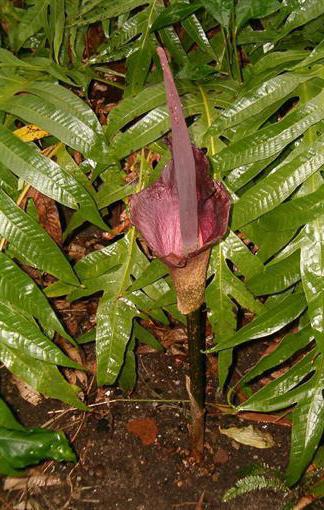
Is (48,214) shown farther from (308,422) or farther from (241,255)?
(308,422)

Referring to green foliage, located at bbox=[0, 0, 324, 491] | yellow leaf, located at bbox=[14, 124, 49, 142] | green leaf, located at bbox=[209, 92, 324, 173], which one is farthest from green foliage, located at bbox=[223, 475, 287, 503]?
yellow leaf, located at bbox=[14, 124, 49, 142]

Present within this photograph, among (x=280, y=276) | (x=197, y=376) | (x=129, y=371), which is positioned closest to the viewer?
(x=280, y=276)

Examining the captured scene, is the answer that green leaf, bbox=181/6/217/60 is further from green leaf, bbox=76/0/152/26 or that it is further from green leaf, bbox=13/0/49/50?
green leaf, bbox=13/0/49/50

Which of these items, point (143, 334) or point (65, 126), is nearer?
point (65, 126)

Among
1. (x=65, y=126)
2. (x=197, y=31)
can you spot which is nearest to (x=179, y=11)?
(x=197, y=31)

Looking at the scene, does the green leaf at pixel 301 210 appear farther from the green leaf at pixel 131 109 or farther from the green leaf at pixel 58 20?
the green leaf at pixel 58 20

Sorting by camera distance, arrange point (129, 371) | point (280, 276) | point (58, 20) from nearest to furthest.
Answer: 1. point (280, 276)
2. point (58, 20)
3. point (129, 371)

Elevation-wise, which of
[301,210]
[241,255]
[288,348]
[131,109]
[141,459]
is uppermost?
[131,109]
